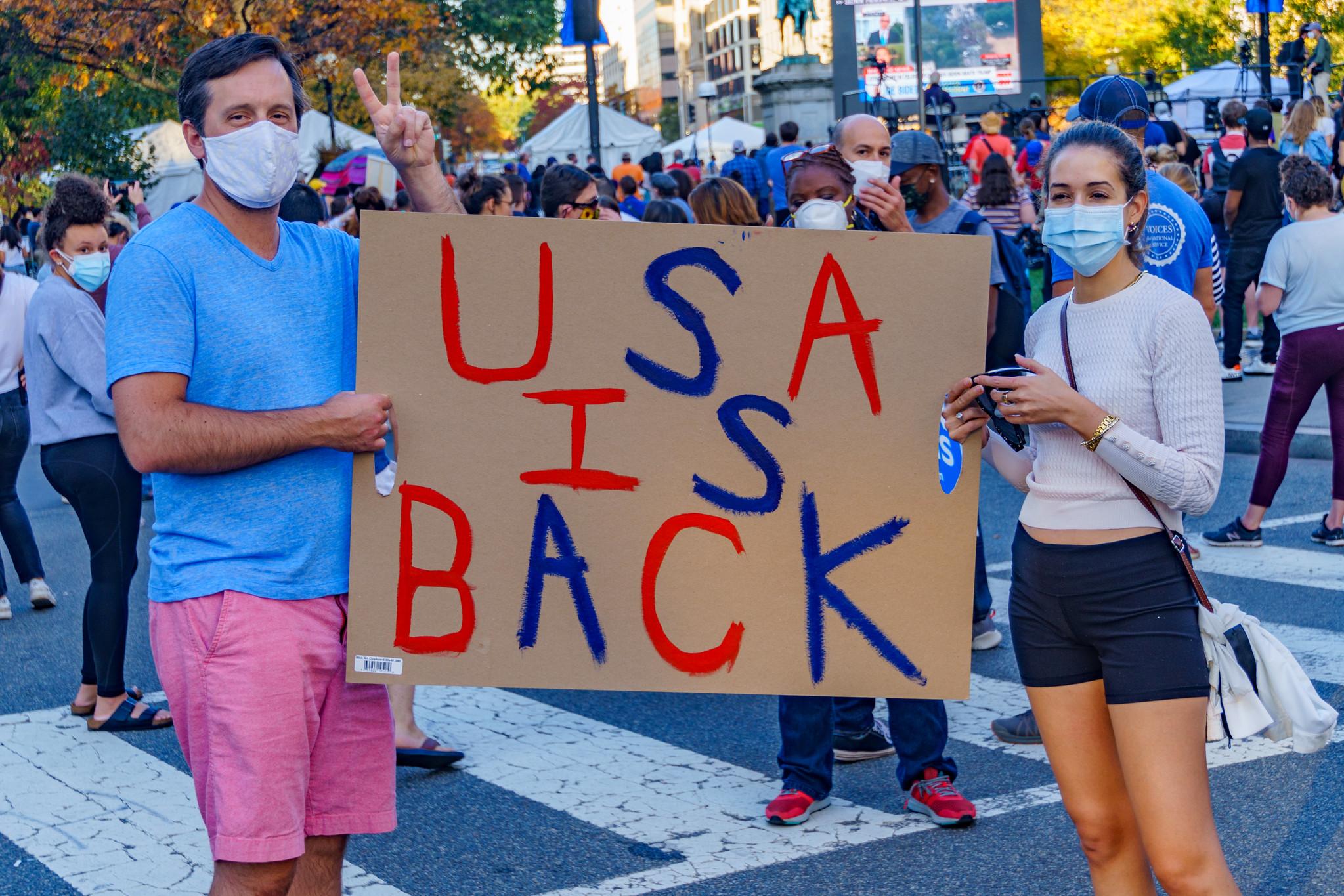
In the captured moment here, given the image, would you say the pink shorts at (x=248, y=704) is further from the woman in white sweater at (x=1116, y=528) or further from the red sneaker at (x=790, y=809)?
the red sneaker at (x=790, y=809)

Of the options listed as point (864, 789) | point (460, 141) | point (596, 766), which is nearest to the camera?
point (864, 789)

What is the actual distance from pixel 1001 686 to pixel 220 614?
148 inches

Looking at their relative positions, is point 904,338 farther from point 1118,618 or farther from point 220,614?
point 220,614

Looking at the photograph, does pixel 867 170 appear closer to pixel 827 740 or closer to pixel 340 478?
pixel 827 740

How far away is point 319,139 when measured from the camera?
28.4 metres

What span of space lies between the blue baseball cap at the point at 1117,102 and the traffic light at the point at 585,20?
1158 cm

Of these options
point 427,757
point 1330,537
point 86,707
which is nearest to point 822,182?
point 427,757

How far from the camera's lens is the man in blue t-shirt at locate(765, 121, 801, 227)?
596 inches

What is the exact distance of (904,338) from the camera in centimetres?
305

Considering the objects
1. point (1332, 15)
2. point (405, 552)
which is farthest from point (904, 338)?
point (1332, 15)

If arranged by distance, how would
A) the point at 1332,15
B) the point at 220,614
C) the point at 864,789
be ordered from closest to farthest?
1. the point at 220,614
2. the point at 864,789
3. the point at 1332,15

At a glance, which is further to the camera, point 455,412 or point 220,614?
point 455,412

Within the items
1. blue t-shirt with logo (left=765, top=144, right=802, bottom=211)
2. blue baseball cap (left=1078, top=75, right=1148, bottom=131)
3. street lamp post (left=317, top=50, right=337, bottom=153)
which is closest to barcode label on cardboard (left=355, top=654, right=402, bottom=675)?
blue baseball cap (left=1078, top=75, right=1148, bottom=131)

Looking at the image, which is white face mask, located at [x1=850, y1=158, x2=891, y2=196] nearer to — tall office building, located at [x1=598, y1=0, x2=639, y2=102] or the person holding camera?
the person holding camera
